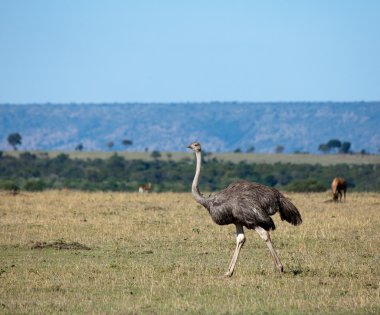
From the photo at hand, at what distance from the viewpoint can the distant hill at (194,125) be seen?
569ft

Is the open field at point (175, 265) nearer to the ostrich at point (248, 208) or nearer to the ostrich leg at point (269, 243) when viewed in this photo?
the ostrich leg at point (269, 243)

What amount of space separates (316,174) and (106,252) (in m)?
44.0

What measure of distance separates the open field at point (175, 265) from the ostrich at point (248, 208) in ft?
1.55

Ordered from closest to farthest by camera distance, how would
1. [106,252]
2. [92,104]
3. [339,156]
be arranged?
1. [106,252]
2. [339,156]
3. [92,104]

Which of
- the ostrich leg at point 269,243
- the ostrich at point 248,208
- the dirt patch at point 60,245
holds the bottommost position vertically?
the dirt patch at point 60,245

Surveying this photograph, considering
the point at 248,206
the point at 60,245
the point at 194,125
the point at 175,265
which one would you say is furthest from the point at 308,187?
the point at 194,125

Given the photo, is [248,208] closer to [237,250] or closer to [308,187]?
[237,250]

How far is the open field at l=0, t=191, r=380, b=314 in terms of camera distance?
33.0ft

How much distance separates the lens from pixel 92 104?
633ft

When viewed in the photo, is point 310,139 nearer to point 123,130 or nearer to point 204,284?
point 123,130

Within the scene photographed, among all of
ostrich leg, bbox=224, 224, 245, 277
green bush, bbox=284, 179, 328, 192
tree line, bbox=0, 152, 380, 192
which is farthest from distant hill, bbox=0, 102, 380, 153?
ostrich leg, bbox=224, 224, 245, 277

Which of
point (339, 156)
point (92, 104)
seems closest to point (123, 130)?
point (92, 104)

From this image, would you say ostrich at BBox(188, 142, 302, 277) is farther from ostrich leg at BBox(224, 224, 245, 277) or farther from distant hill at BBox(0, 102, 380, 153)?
distant hill at BBox(0, 102, 380, 153)

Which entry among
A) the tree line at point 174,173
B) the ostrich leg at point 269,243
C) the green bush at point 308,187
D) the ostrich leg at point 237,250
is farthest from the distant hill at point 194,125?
the ostrich leg at point 269,243
